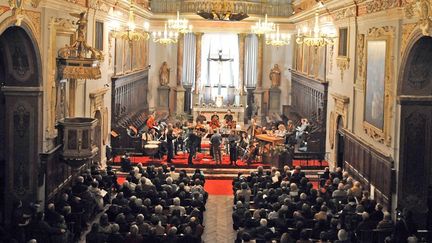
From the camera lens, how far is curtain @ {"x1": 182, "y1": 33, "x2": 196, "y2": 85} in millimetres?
45469

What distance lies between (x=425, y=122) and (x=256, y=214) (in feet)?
18.6

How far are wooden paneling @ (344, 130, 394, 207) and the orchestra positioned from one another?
4.41 metres

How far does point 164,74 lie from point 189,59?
201cm

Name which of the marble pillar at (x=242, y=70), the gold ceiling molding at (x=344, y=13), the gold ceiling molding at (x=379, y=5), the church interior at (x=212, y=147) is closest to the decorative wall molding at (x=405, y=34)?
the church interior at (x=212, y=147)

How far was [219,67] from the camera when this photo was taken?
46.0 m

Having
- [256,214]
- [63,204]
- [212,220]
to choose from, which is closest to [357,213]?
[256,214]

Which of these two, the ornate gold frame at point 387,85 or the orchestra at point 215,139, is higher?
the ornate gold frame at point 387,85

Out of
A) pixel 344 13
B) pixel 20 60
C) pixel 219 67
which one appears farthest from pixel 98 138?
pixel 219 67

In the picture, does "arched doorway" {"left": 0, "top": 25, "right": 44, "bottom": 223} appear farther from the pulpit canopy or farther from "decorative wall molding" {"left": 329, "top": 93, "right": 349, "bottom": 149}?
"decorative wall molding" {"left": 329, "top": 93, "right": 349, "bottom": 149}

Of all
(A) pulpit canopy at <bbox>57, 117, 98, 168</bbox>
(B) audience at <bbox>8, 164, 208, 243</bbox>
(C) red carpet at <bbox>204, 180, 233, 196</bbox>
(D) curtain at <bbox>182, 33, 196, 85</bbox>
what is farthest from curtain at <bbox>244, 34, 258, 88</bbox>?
(A) pulpit canopy at <bbox>57, 117, 98, 168</bbox>

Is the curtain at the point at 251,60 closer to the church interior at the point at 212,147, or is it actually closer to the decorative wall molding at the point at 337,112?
the church interior at the point at 212,147

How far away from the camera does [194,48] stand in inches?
1793

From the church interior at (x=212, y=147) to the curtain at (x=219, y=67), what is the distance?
1181 cm

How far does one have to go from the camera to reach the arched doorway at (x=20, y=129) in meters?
19.0
